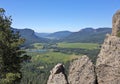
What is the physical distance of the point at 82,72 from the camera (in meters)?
31.4

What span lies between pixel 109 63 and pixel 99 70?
145cm

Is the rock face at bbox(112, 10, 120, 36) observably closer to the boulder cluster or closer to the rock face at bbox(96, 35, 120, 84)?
the rock face at bbox(96, 35, 120, 84)

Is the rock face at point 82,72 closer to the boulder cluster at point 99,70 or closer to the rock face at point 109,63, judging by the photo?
the boulder cluster at point 99,70

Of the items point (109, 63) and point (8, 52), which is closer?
point (109, 63)

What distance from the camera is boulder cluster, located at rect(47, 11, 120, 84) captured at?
29.8 metres

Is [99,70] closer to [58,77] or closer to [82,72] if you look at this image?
[82,72]

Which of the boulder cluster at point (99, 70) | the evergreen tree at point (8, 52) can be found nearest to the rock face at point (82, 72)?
the boulder cluster at point (99, 70)

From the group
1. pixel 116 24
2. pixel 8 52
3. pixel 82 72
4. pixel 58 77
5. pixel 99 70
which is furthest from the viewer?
pixel 116 24

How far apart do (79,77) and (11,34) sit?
12.6 metres

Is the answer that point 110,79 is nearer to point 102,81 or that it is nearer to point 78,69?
point 102,81

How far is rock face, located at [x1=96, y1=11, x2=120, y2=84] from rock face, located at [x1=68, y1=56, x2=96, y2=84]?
811mm

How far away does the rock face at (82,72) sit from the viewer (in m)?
30.8

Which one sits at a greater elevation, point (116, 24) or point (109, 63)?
point (116, 24)

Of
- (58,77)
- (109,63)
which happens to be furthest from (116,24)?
(58,77)
